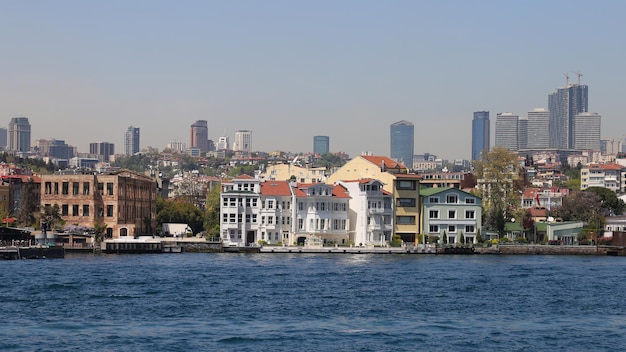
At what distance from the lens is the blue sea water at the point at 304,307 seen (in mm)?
44000

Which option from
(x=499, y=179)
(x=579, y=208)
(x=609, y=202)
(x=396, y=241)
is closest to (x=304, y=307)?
(x=396, y=241)

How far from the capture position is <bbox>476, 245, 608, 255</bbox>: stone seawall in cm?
10906

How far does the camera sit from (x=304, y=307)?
54.7 m

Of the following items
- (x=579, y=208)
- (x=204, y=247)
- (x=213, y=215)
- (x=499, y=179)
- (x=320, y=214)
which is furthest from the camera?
(x=579, y=208)

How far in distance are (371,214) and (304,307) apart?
56.6 meters

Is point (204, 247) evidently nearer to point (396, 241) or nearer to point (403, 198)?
point (396, 241)

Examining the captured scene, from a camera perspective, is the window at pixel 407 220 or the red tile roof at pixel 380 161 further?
the red tile roof at pixel 380 161

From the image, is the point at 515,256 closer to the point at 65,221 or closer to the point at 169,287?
the point at 65,221

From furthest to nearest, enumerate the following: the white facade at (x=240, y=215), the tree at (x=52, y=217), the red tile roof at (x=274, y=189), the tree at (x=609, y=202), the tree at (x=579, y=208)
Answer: the tree at (x=609, y=202), the tree at (x=579, y=208), the red tile roof at (x=274, y=189), the tree at (x=52, y=217), the white facade at (x=240, y=215)

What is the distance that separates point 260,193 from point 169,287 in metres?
45.2

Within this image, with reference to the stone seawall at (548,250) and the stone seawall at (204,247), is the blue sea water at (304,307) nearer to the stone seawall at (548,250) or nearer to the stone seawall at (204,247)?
the stone seawall at (204,247)

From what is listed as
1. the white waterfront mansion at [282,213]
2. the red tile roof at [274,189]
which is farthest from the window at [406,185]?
the red tile roof at [274,189]

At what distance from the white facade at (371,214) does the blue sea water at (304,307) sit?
23.7 metres

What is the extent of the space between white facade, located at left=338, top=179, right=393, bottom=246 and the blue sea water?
2374cm
